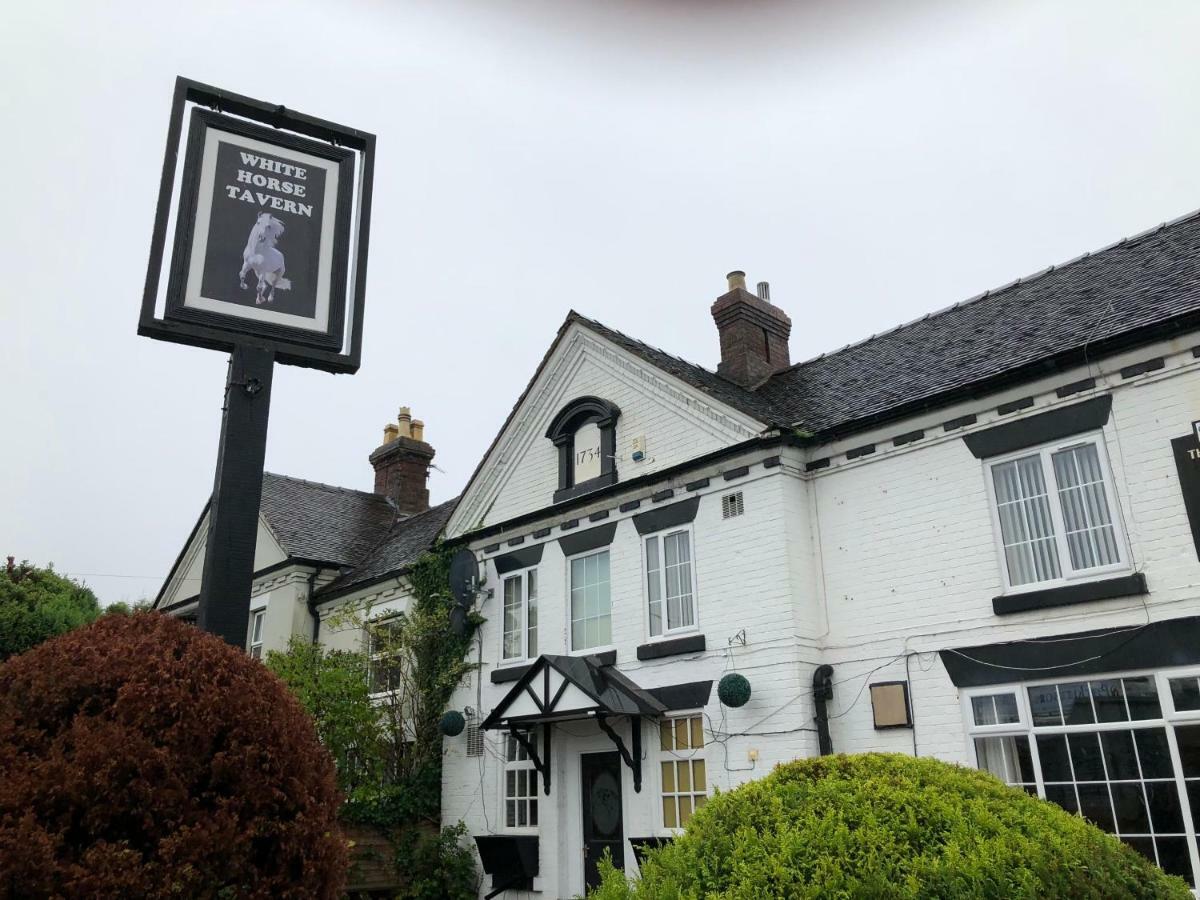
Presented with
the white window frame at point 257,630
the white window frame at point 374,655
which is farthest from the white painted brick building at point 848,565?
the white window frame at point 257,630

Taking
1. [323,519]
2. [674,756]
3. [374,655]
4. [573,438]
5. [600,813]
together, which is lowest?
[600,813]

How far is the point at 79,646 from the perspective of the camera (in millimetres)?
6258

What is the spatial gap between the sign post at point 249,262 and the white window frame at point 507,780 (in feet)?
26.2

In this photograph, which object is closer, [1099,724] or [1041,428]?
Answer: [1099,724]

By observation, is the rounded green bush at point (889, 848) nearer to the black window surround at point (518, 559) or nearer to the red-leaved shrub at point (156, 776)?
the red-leaved shrub at point (156, 776)

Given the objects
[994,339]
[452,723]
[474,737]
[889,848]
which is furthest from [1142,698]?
[452,723]

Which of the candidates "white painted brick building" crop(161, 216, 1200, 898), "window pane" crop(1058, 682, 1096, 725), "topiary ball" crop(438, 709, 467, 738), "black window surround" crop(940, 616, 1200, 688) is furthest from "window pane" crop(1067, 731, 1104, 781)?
"topiary ball" crop(438, 709, 467, 738)

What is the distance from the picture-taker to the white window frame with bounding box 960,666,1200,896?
10109 millimetres

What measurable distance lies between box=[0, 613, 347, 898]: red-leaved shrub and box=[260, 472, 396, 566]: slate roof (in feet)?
58.2

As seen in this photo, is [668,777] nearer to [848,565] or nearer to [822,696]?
[822,696]

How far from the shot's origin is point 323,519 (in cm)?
2614

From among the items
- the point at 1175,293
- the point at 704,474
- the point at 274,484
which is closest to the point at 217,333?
the point at 704,474

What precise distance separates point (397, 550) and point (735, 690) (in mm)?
11631

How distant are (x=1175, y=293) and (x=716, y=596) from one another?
7.04 meters
